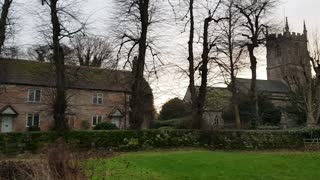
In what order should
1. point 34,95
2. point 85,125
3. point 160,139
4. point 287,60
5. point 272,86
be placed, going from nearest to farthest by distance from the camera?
point 160,139
point 34,95
point 85,125
point 287,60
point 272,86

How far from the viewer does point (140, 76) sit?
27.2 meters

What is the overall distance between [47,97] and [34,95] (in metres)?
1.94

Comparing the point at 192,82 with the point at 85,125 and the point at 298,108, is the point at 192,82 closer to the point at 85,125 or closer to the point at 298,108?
the point at 85,125

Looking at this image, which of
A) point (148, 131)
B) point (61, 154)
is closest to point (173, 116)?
point (148, 131)

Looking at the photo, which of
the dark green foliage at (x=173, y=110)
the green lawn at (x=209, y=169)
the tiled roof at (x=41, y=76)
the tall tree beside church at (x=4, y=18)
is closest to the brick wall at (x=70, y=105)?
Answer: the tiled roof at (x=41, y=76)

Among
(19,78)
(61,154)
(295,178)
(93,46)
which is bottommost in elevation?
(295,178)

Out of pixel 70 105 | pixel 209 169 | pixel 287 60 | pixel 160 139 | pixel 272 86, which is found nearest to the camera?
pixel 209 169

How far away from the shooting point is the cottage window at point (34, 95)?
1801 inches

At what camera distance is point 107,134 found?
80.3 feet

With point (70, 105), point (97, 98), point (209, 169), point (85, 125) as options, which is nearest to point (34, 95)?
point (70, 105)

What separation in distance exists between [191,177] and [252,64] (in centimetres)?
2342

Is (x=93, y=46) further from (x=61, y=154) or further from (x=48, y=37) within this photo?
(x=61, y=154)

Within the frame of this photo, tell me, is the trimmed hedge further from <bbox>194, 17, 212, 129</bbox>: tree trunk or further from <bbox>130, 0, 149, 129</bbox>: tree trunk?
<bbox>130, 0, 149, 129</bbox>: tree trunk

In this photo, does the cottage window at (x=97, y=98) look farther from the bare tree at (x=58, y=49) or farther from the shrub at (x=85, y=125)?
the bare tree at (x=58, y=49)
